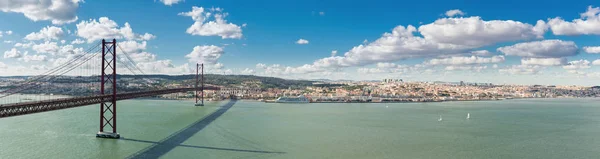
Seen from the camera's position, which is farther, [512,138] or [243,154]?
[512,138]

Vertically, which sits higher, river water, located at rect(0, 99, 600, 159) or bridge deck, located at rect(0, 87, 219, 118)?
bridge deck, located at rect(0, 87, 219, 118)

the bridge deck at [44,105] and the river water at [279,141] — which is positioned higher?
the bridge deck at [44,105]

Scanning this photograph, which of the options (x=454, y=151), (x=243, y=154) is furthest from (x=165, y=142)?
(x=454, y=151)

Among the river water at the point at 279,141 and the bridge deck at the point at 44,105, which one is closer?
the bridge deck at the point at 44,105

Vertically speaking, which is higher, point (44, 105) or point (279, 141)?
point (44, 105)

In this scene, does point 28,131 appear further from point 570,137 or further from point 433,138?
point 570,137

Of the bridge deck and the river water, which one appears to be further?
the river water

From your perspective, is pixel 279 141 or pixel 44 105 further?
pixel 279 141

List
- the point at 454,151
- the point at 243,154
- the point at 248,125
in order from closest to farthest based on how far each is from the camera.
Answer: the point at 243,154, the point at 454,151, the point at 248,125

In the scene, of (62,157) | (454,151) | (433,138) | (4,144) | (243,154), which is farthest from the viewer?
(433,138)
